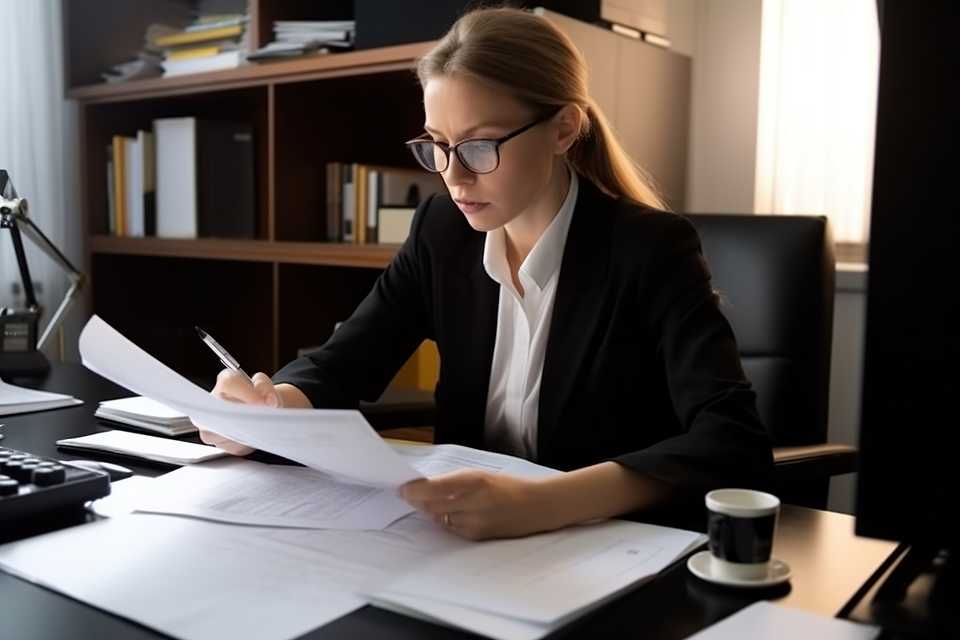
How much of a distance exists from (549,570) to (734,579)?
136 mm

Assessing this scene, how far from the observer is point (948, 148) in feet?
1.93

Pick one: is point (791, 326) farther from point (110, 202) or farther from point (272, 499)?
point (110, 202)

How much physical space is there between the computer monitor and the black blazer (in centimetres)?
32

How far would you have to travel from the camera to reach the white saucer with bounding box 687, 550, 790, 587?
0.71 metres

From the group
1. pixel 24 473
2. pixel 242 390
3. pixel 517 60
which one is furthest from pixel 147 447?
pixel 517 60

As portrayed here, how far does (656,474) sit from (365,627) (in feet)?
1.22

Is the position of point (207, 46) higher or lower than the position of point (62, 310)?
higher

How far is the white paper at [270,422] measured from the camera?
29.4 inches

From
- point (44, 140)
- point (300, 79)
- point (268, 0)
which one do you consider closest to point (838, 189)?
point (300, 79)

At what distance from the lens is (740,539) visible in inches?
28.4

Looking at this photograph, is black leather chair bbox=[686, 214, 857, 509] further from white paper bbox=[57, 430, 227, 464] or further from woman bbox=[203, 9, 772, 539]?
white paper bbox=[57, 430, 227, 464]

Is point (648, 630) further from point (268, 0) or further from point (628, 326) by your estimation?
point (268, 0)

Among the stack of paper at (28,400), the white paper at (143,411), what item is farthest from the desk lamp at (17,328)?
the white paper at (143,411)

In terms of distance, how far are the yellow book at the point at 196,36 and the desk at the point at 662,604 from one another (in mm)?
1839
